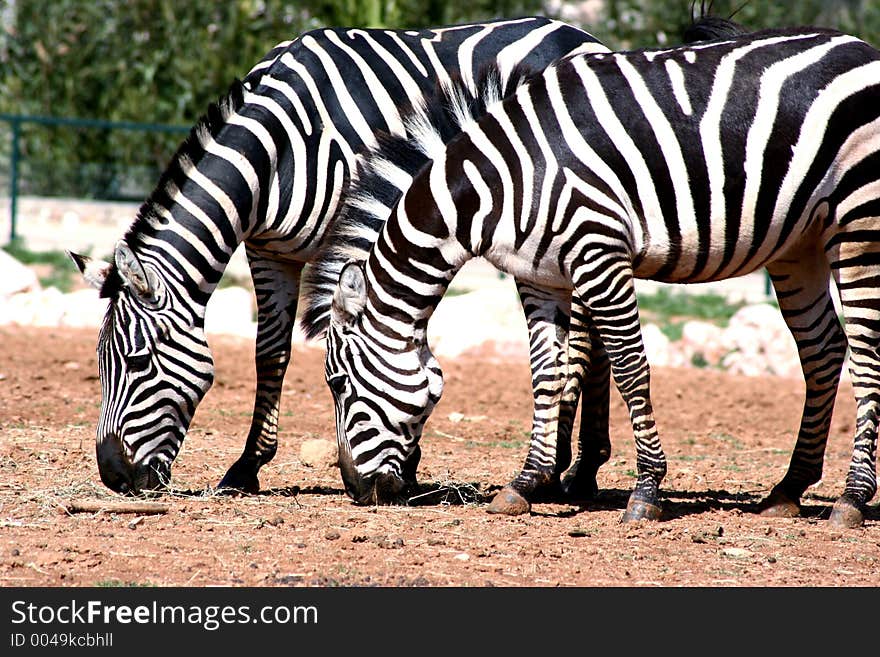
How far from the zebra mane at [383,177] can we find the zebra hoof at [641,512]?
6.29ft

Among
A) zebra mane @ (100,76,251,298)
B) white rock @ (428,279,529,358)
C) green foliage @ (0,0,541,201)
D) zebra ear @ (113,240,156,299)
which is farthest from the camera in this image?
green foliage @ (0,0,541,201)

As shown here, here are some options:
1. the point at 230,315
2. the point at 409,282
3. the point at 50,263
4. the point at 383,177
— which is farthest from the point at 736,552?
the point at 50,263

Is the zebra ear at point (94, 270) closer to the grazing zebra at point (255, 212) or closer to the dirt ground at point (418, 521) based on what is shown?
the grazing zebra at point (255, 212)

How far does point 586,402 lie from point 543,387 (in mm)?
855

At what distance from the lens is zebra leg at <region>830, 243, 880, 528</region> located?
19.8 ft

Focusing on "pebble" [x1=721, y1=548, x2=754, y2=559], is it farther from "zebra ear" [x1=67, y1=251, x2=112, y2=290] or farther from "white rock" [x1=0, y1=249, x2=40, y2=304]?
"white rock" [x1=0, y1=249, x2=40, y2=304]

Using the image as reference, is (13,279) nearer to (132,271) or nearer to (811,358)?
(132,271)

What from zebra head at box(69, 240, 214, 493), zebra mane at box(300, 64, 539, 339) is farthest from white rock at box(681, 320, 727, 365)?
zebra head at box(69, 240, 214, 493)

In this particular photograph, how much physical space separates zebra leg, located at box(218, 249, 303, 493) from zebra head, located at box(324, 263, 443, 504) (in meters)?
0.81

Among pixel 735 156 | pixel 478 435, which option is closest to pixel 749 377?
pixel 478 435

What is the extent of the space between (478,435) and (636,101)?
395 cm

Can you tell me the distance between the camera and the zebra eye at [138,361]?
19.8 feet

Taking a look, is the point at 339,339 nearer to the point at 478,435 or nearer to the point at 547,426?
the point at 547,426

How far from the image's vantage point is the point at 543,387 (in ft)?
20.3
